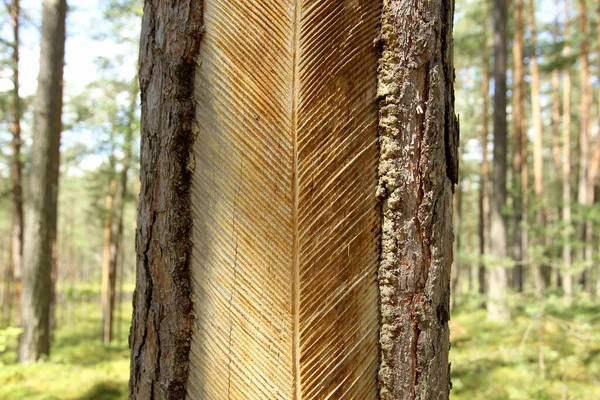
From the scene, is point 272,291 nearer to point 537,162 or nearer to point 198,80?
point 198,80

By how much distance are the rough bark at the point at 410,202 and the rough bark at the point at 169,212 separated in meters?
0.49

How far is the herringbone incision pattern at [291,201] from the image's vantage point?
3.34ft

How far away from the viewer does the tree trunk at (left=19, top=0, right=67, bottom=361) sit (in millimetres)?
7281

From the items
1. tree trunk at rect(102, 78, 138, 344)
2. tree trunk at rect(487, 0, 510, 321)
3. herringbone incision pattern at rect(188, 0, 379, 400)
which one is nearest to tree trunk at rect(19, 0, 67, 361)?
tree trunk at rect(102, 78, 138, 344)

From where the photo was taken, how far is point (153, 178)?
115 centimetres

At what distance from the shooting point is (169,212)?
111 centimetres

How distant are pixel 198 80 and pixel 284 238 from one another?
18.0 inches

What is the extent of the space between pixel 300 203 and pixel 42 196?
761cm

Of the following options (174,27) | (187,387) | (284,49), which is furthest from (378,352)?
(174,27)

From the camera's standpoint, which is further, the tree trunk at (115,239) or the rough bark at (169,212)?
the tree trunk at (115,239)

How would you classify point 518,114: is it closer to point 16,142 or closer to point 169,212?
point 16,142

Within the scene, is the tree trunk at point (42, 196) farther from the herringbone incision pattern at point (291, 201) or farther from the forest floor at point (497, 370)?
the herringbone incision pattern at point (291, 201)

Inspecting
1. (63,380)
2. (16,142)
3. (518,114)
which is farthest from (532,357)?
(16,142)

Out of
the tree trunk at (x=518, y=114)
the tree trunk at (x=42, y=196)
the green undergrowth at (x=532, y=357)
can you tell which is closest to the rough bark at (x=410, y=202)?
the green undergrowth at (x=532, y=357)
